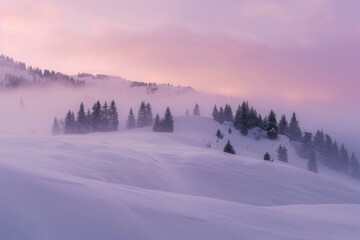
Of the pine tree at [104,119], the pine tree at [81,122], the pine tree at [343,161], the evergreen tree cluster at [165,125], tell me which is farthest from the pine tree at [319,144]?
the pine tree at [81,122]

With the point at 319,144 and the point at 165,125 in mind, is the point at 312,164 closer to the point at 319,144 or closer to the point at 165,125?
the point at 319,144

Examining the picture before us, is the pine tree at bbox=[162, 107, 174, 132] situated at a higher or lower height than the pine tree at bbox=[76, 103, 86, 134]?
higher

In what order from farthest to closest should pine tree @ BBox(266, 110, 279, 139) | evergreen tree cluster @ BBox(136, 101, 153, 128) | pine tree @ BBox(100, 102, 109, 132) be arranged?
evergreen tree cluster @ BBox(136, 101, 153, 128), pine tree @ BBox(100, 102, 109, 132), pine tree @ BBox(266, 110, 279, 139)

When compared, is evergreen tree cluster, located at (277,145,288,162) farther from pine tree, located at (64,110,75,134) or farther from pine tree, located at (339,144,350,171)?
pine tree, located at (64,110,75,134)

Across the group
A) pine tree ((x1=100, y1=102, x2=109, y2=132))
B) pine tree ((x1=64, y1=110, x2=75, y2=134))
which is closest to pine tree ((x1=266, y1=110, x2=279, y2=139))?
pine tree ((x1=100, y1=102, x2=109, y2=132))

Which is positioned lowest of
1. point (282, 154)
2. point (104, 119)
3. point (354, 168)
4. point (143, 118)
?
point (354, 168)

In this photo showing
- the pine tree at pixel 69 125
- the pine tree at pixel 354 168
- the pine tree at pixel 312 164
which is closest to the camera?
the pine tree at pixel 312 164

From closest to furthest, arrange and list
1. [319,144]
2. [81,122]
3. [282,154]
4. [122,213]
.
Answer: [122,213]
[282,154]
[81,122]
[319,144]

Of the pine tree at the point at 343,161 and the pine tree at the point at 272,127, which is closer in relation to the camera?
the pine tree at the point at 272,127

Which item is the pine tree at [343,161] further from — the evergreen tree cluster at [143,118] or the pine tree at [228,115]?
the evergreen tree cluster at [143,118]

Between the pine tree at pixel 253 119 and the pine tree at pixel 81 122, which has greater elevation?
the pine tree at pixel 253 119

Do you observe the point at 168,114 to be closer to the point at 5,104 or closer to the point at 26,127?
the point at 26,127

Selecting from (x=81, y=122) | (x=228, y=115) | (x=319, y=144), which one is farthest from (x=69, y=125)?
(x=319, y=144)

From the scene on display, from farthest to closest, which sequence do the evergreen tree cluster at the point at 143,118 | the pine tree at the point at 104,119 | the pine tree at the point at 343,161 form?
the evergreen tree cluster at the point at 143,118
the pine tree at the point at 343,161
the pine tree at the point at 104,119
